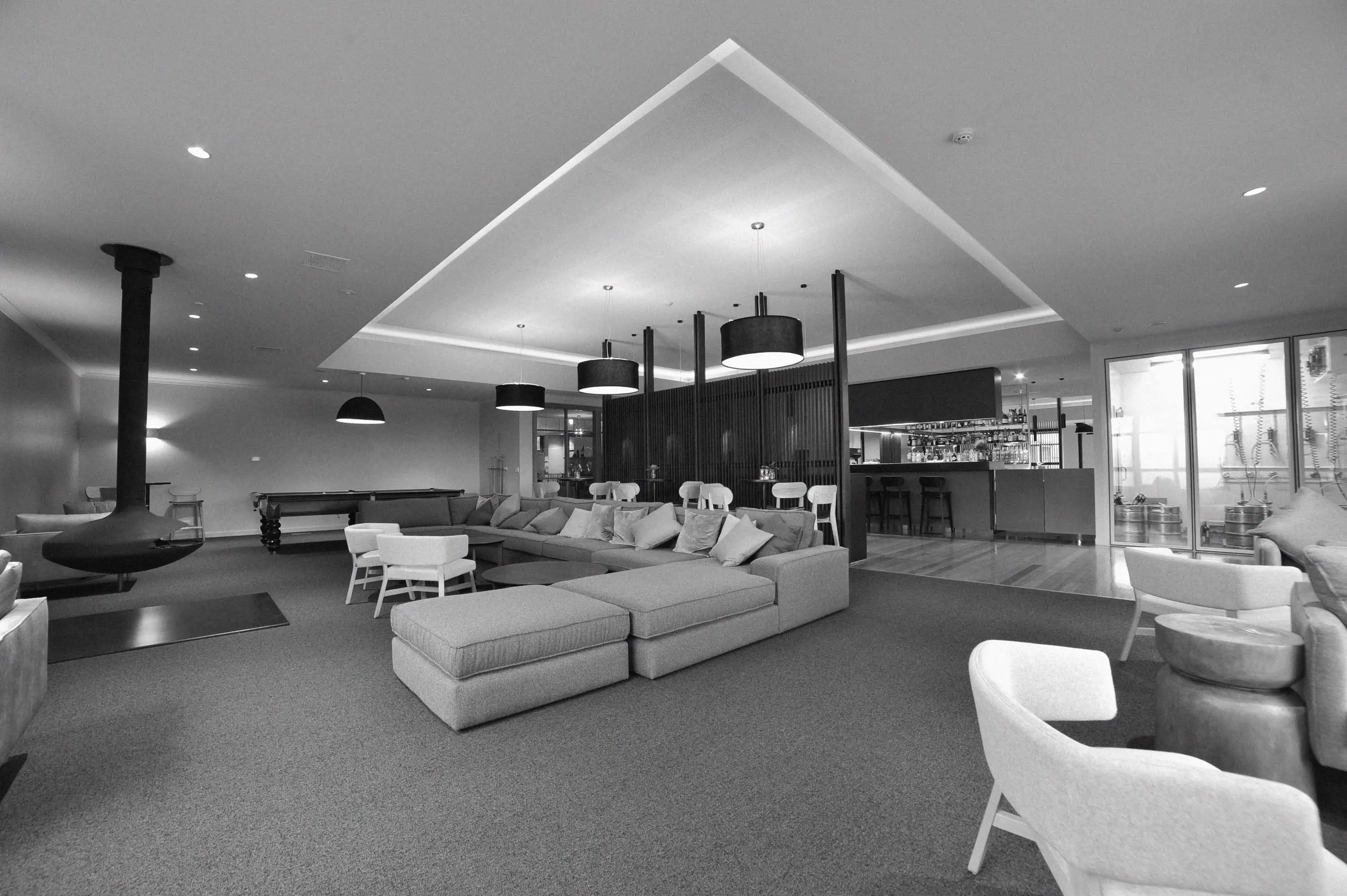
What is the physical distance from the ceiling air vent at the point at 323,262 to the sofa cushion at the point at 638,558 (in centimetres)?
327

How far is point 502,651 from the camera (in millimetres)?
2736

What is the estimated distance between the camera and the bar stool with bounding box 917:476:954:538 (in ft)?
33.0

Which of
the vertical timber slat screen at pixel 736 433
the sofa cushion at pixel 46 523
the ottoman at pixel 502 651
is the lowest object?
the ottoman at pixel 502 651

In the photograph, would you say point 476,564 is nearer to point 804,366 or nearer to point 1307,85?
point 804,366

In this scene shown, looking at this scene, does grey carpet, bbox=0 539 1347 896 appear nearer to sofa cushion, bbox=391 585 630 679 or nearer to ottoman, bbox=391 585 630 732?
ottoman, bbox=391 585 630 732

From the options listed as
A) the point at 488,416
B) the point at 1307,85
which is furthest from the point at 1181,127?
the point at 488,416

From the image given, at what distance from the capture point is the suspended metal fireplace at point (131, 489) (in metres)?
4.64

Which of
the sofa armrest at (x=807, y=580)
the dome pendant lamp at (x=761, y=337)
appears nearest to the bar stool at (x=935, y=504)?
the dome pendant lamp at (x=761, y=337)

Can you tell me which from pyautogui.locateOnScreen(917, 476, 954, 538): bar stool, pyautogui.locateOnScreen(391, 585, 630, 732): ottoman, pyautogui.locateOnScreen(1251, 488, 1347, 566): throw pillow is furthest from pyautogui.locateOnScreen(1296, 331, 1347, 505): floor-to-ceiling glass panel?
pyautogui.locateOnScreen(391, 585, 630, 732): ottoman

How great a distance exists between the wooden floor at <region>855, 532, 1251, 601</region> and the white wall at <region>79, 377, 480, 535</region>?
385 inches

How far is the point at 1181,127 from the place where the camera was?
3041mm

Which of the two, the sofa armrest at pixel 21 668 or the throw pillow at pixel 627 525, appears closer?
the sofa armrest at pixel 21 668

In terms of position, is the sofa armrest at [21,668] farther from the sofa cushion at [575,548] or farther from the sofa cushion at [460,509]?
the sofa cushion at [460,509]

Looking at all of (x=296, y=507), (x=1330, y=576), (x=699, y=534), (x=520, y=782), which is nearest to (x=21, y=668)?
(x=520, y=782)
